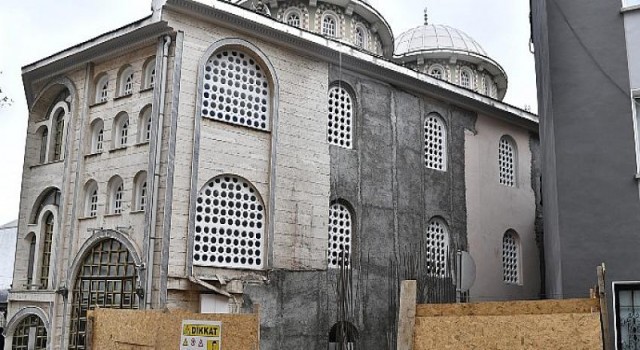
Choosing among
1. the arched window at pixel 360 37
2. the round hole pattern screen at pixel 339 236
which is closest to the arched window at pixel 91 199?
the round hole pattern screen at pixel 339 236

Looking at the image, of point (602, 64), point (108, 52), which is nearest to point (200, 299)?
point (108, 52)

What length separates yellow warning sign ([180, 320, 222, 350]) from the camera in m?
10.7

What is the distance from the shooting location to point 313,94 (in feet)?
66.3

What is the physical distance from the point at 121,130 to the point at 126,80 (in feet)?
4.73

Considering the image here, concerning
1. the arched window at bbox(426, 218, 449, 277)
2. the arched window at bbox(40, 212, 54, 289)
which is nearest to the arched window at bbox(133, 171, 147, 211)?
the arched window at bbox(40, 212, 54, 289)

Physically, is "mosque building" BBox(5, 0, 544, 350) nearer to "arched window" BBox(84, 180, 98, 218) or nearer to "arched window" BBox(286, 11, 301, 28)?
"arched window" BBox(84, 180, 98, 218)

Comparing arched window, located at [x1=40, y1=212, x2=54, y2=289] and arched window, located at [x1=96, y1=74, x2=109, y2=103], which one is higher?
arched window, located at [x1=96, y1=74, x2=109, y2=103]

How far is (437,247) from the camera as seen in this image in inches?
903

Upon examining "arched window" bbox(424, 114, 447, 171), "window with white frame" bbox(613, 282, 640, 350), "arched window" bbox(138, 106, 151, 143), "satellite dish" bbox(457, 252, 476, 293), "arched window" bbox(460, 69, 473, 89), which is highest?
"arched window" bbox(460, 69, 473, 89)

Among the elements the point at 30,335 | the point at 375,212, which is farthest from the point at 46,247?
the point at 375,212

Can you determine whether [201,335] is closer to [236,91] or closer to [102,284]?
[102,284]

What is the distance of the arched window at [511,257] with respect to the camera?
992 inches

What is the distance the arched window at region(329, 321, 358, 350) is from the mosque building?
17 centimetres

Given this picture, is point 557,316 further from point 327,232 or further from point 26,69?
point 26,69
